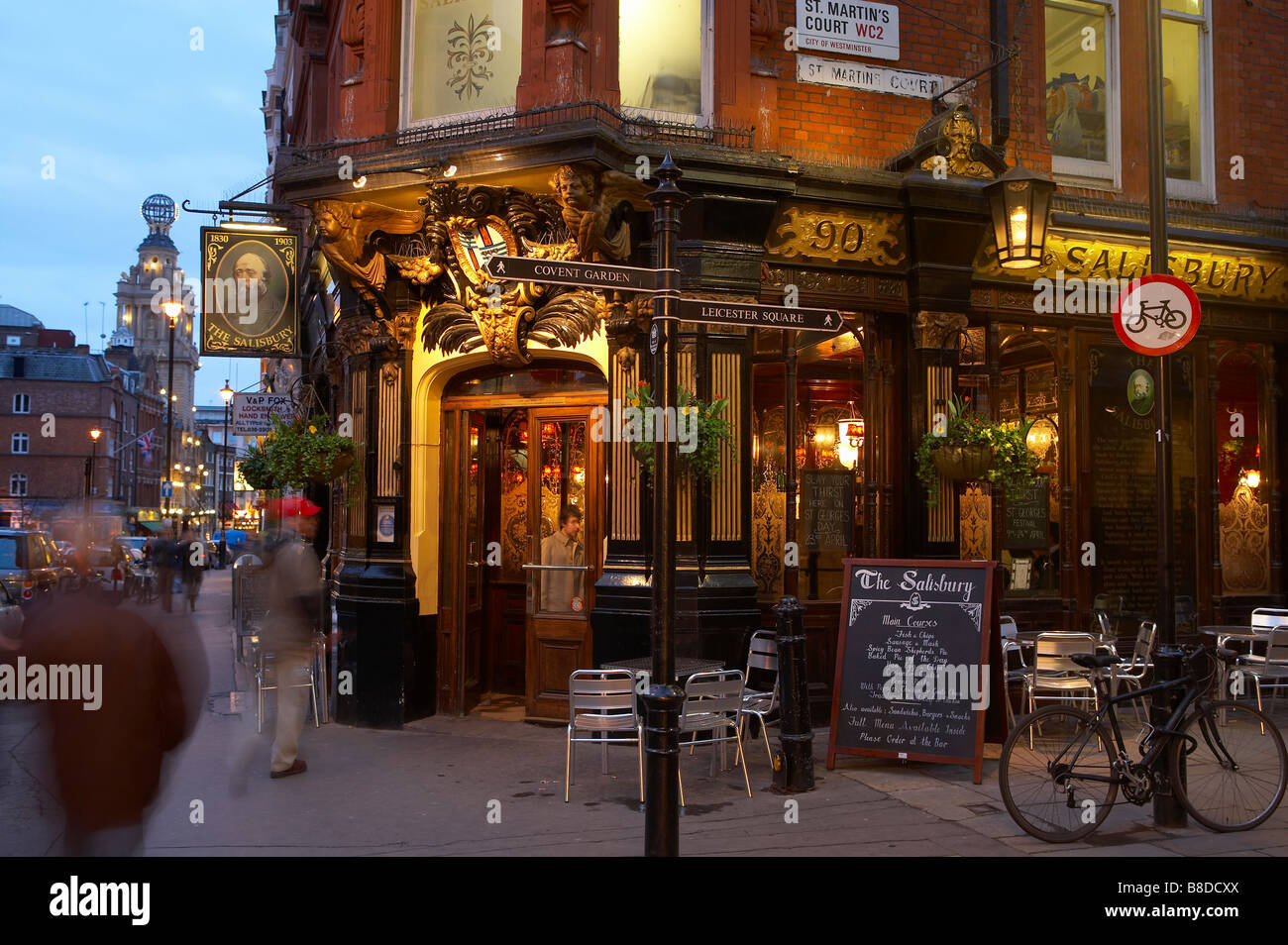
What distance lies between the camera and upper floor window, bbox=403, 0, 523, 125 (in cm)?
987

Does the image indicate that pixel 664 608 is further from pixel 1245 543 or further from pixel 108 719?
pixel 1245 543

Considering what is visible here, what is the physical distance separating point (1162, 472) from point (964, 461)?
289 cm

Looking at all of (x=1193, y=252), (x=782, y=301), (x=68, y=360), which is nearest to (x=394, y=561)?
(x=782, y=301)

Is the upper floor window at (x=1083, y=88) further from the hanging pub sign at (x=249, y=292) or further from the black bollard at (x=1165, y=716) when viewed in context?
the hanging pub sign at (x=249, y=292)

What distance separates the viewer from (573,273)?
18.4ft

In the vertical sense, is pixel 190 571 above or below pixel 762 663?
above

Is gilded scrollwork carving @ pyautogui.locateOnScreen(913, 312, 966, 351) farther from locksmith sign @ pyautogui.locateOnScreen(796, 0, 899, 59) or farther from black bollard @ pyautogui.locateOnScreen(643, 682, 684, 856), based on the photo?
black bollard @ pyautogui.locateOnScreen(643, 682, 684, 856)

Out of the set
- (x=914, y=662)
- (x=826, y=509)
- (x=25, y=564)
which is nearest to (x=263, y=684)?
(x=826, y=509)

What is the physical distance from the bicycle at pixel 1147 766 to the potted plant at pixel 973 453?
3196 mm

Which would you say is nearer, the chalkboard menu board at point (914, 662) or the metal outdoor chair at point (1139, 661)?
the chalkboard menu board at point (914, 662)

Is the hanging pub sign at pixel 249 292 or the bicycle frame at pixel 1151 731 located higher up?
the hanging pub sign at pixel 249 292

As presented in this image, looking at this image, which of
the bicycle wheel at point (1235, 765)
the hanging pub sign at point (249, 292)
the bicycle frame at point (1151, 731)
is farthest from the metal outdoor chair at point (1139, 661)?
the hanging pub sign at point (249, 292)

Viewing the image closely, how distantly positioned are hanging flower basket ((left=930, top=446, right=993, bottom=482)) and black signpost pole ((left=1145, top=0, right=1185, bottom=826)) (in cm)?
277

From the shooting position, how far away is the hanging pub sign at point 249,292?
40.7 feet
